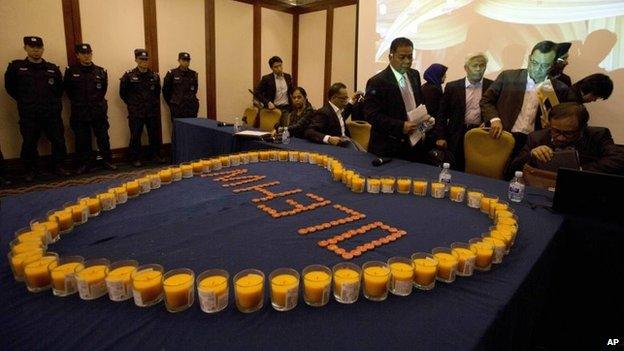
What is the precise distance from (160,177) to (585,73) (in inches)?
161

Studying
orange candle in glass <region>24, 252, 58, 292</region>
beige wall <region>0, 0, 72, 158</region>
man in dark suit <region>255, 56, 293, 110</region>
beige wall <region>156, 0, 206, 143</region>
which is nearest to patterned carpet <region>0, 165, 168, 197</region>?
beige wall <region>0, 0, 72, 158</region>

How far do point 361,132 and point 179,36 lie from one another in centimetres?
442

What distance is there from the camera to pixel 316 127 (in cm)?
367

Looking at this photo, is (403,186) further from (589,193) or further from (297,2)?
(297,2)

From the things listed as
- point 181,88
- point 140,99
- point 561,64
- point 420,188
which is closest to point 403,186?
point 420,188

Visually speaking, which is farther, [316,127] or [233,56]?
[233,56]

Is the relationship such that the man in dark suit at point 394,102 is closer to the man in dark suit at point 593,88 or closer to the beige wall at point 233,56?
the man in dark suit at point 593,88

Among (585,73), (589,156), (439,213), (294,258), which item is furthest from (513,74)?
(294,258)

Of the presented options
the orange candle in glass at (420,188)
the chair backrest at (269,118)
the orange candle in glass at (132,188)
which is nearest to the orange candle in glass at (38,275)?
the orange candle in glass at (132,188)

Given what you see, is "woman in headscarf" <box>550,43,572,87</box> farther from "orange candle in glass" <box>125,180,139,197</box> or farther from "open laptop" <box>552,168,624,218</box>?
"orange candle in glass" <box>125,180,139,197</box>

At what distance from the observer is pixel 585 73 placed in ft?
11.8

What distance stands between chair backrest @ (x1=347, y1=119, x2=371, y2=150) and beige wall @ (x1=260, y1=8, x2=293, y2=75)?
177 inches

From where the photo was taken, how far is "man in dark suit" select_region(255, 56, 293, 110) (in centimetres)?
642

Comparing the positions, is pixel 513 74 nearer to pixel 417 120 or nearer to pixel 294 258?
pixel 417 120
